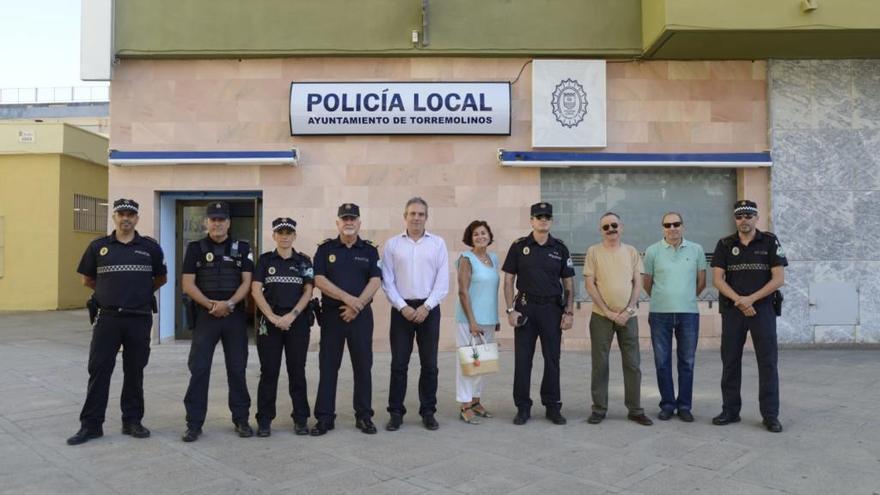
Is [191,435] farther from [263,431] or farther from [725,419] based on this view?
[725,419]

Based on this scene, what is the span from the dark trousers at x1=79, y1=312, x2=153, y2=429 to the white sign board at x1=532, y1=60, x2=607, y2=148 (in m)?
6.26

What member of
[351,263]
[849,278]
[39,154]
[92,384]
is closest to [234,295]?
[351,263]

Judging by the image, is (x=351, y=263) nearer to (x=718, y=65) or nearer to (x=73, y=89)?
(x=718, y=65)

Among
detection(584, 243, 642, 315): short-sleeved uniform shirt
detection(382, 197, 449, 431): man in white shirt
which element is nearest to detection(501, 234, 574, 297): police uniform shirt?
detection(584, 243, 642, 315): short-sleeved uniform shirt

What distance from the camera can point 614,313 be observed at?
217 inches

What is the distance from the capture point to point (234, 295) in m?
5.07

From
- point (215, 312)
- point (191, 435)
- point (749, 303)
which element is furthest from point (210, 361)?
point (749, 303)

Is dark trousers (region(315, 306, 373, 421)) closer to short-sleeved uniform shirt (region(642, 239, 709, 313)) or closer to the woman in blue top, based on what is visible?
the woman in blue top

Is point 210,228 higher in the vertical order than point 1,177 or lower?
lower

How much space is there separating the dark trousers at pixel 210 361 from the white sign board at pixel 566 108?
5790mm

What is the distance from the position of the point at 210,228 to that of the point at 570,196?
19.9 feet

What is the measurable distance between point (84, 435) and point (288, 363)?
160cm

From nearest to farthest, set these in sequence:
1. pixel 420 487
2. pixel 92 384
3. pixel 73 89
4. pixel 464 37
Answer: pixel 420 487, pixel 92 384, pixel 464 37, pixel 73 89

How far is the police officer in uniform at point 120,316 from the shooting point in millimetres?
4949
